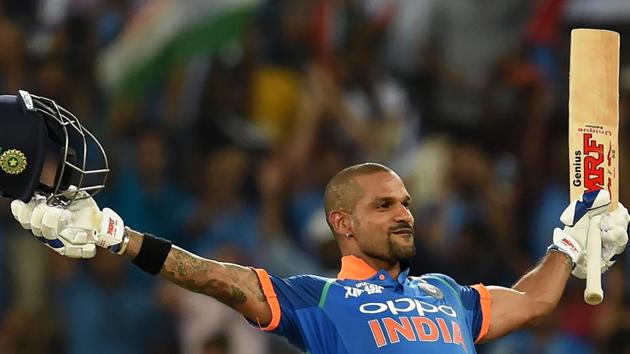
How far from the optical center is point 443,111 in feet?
24.1

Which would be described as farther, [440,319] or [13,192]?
[440,319]

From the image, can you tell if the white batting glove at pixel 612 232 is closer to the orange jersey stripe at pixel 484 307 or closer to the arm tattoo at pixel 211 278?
the orange jersey stripe at pixel 484 307

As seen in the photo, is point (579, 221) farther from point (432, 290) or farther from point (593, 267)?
point (432, 290)

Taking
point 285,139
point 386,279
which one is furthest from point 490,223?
point 386,279

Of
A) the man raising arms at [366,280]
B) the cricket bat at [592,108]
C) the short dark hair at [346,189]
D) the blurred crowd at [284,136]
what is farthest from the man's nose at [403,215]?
the blurred crowd at [284,136]

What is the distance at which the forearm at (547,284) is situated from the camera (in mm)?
4348

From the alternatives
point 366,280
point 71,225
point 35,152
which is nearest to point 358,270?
point 366,280

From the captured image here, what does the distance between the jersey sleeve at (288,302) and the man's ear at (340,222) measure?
0.87ft

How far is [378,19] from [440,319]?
12.1 feet

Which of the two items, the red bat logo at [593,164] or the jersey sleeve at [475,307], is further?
the red bat logo at [593,164]

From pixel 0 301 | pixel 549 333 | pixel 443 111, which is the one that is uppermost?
pixel 443 111

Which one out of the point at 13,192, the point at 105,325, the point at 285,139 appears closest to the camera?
the point at 13,192

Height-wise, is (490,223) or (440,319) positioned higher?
(440,319)

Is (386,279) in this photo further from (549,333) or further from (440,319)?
(549,333)
